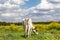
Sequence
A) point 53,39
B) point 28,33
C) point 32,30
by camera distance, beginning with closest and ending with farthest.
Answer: point 53,39 < point 28,33 < point 32,30

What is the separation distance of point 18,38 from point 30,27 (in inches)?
156

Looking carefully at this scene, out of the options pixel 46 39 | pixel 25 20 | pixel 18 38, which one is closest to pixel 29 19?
pixel 25 20

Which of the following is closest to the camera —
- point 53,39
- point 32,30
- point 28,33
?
point 53,39

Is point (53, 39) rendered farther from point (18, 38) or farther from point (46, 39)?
point (18, 38)

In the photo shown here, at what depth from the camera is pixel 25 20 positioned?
2475cm

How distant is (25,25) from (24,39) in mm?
4022

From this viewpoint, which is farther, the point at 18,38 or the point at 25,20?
the point at 25,20

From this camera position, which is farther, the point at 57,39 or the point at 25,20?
the point at 25,20

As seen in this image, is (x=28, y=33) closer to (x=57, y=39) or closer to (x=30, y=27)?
(x=30, y=27)

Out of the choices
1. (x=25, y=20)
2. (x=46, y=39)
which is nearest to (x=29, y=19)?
(x=25, y=20)

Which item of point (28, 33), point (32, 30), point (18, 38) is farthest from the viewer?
point (32, 30)

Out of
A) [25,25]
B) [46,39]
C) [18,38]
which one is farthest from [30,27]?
[46,39]

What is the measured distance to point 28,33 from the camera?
2386cm

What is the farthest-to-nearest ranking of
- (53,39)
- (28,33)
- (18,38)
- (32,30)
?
(32,30) < (28,33) < (18,38) < (53,39)
